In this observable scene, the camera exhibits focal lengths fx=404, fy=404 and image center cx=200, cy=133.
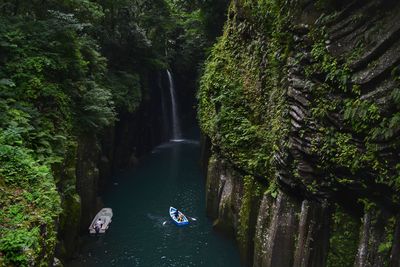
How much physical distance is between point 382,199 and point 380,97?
9.78 feet

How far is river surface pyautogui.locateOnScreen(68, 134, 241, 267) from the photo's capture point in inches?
757

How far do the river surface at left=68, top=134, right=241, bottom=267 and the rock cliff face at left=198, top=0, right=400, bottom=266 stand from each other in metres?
2.25

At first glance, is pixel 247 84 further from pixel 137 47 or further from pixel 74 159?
pixel 137 47

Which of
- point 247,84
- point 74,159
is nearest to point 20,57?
point 74,159

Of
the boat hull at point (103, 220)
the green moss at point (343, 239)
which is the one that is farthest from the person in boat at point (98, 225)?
the green moss at point (343, 239)

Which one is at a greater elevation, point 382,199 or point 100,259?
point 382,199

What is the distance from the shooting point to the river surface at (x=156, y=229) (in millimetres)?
19219

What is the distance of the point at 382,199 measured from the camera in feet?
38.2

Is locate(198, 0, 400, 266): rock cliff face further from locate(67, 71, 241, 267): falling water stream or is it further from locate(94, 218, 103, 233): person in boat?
locate(94, 218, 103, 233): person in boat

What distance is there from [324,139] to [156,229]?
12950mm

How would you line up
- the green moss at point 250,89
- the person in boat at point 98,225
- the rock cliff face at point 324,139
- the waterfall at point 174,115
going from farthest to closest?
1. the waterfall at point 174,115
2. the person in boat at point 98,225
3. the green moss at point 250,89
4. the rock cliff face at point 324,139

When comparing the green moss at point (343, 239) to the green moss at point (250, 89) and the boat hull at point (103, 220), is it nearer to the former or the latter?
the green moss at point (250, 89)

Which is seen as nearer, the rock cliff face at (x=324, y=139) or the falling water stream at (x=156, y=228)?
the rock cliff face at (x=324, y=139)

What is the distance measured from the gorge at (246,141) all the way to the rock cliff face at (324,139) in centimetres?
4
